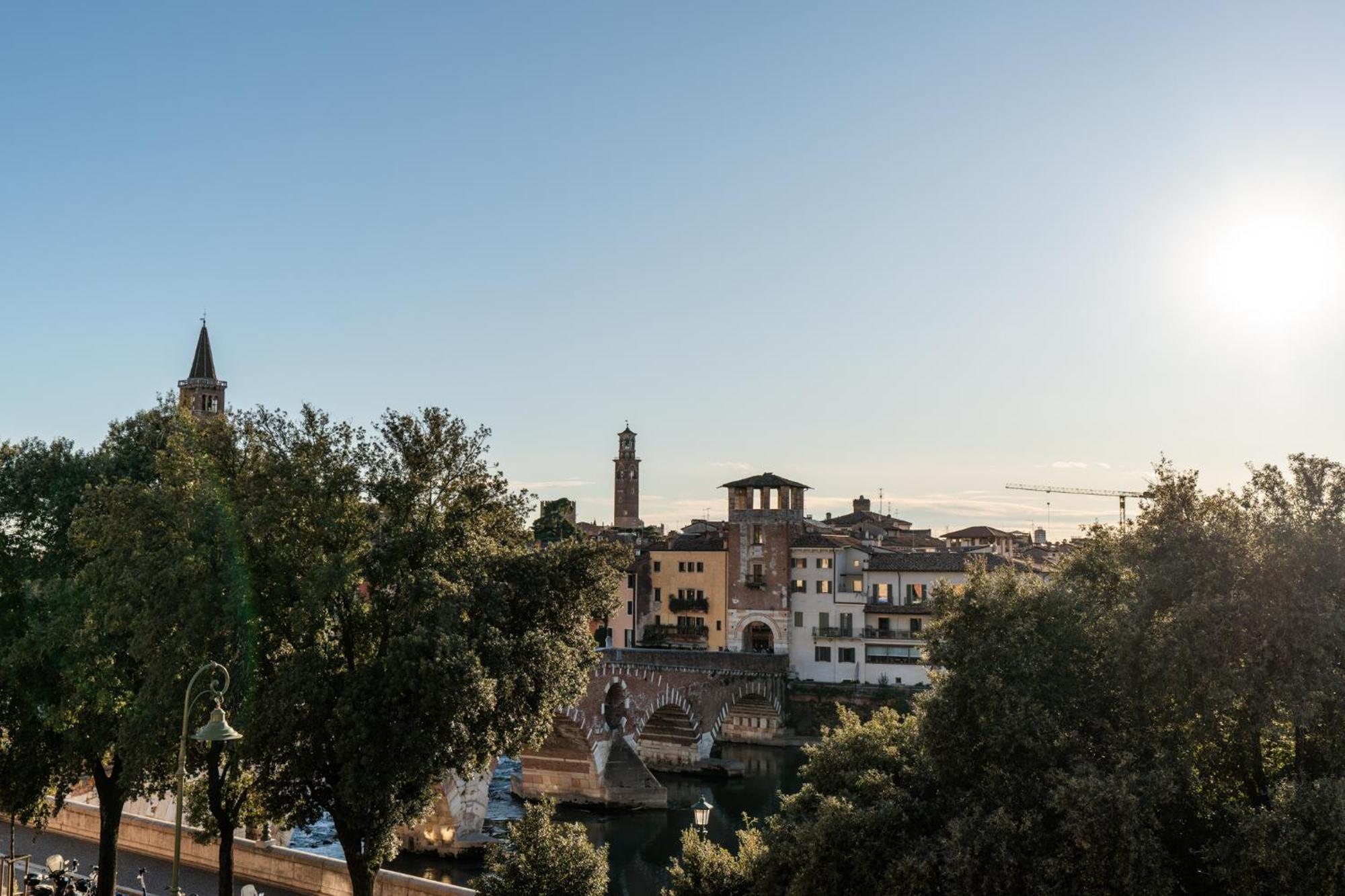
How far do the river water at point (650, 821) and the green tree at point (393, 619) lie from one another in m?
12.4

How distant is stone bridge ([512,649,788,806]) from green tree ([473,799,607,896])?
23654 mm

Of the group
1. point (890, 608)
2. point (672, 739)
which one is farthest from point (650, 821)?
point (890, 608)

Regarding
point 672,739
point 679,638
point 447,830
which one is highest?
point 679,638

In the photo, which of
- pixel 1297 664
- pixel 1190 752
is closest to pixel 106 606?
pixel 1190 752

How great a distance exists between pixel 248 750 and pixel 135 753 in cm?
252

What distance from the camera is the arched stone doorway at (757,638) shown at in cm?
Result: 7388

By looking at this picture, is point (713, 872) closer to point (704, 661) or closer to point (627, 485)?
point (704, 661)

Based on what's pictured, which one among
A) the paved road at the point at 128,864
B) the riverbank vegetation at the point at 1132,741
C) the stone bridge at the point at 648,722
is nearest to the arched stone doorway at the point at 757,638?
the stone bridge at the point at 648,722

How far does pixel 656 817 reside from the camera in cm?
4831

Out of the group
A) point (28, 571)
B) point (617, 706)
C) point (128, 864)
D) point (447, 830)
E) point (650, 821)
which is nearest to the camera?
point (28, 571)

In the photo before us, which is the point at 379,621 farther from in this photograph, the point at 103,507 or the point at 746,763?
the point at 746,763

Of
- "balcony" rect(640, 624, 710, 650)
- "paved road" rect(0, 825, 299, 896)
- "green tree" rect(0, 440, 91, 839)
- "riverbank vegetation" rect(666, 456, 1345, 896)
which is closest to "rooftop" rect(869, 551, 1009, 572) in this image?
"balcony" rect(640, 624, 710, 650)

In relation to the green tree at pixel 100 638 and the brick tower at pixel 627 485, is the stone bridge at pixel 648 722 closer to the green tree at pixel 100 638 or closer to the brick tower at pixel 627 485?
the green tree at pixel 100 638

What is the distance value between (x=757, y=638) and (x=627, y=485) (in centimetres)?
5797
